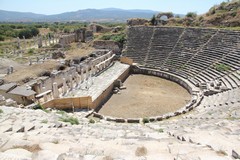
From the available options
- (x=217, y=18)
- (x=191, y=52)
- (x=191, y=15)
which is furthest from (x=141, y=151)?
(x=191, y=15)

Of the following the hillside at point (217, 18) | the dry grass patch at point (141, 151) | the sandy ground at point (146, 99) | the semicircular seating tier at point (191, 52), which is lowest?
the sandy ground at point (146, 99)

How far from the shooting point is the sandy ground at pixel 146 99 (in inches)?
675

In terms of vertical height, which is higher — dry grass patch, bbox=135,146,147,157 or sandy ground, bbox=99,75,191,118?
dry grass patch, bbox=135,146,147,157

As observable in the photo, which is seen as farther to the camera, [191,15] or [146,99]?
[191,15]

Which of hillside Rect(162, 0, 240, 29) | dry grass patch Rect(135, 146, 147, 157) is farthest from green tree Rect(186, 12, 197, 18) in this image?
dry grass patch Rect(135, 146, 147, 157)

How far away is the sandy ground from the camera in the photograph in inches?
675

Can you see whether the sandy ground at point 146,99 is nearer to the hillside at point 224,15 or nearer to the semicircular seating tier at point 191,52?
the semicircular seating tier at point 191,52

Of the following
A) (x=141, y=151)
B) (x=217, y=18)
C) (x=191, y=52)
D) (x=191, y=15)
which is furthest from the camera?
(x=191, y=15)

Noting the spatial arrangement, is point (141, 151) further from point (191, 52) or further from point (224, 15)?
point (224, 15)

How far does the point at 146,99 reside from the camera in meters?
19.3

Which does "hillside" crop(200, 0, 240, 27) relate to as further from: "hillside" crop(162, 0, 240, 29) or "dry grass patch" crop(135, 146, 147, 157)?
"dry grass patch" crop(135, 146, 147, 157)

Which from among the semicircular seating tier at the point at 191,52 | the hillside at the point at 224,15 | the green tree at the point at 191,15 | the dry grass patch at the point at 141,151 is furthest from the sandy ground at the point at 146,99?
the green tree at the point at 191,15

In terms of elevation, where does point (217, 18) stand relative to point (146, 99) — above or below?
above

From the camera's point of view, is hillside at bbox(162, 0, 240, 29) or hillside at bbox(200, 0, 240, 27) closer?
hillside at bbox(200, 0, 240, 27)
